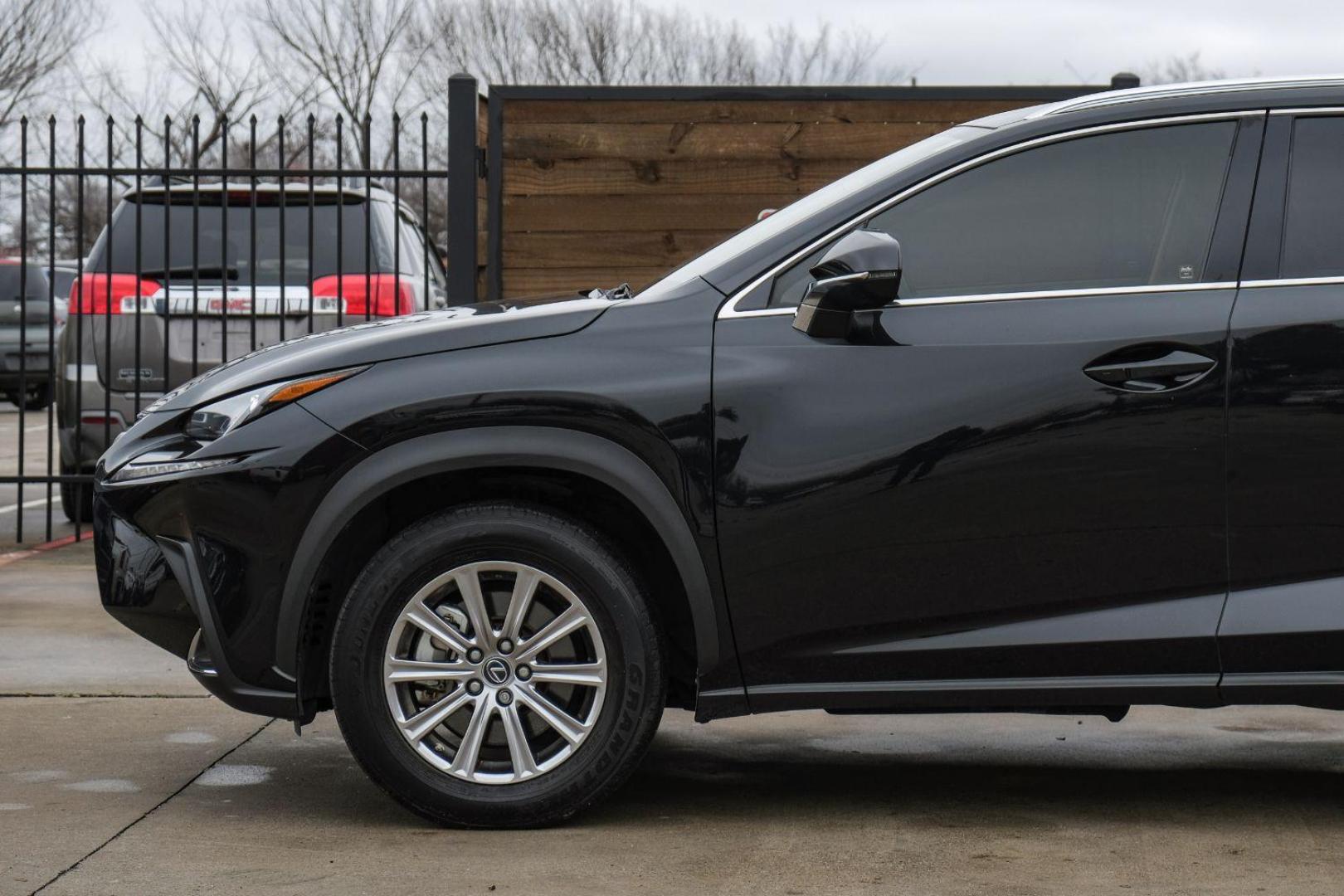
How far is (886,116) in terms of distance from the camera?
811 cm

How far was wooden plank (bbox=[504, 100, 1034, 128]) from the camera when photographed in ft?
26.6

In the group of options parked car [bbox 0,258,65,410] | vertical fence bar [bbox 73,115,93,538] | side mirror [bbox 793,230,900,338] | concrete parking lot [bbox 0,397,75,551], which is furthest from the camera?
parked car [bbox 0,258,65,410]

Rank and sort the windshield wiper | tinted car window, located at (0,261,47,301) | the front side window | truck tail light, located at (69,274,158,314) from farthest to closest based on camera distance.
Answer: tinted car window, located at (0,261,47,301) → truck tail light, located at (69,274,158,314) → the windshield wiper → the front side window

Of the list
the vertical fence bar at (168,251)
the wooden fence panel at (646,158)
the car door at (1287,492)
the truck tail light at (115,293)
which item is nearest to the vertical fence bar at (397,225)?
the wooden fence panel at (646,158)

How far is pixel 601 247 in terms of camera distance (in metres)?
8.11

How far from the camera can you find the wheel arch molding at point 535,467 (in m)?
4.15

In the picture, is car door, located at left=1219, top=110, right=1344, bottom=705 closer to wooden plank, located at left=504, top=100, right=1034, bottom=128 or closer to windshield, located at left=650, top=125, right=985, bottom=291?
windshield, located at left=650, top=125, right=985, bottom=291

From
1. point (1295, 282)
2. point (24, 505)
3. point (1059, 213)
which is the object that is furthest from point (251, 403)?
point (24, 505)

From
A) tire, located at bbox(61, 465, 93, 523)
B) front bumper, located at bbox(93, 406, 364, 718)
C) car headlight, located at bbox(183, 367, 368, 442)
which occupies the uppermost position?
car headlight, located at bbox(183, 367, 368, 442)

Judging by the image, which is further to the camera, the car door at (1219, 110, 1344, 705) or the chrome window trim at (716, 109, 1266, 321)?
the chrome window trim at (716, 109, 1266, 321)

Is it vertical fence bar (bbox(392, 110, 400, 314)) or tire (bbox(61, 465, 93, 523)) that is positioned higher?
vertical fence bar (bbox(392, 110, 400, 314))

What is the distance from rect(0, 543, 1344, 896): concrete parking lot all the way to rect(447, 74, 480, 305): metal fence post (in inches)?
105

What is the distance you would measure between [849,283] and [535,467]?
866 mm

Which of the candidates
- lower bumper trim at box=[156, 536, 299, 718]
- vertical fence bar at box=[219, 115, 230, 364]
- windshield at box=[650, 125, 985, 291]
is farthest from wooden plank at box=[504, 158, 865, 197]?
lower bumper trim at box=[156, 536, 299, 718]
